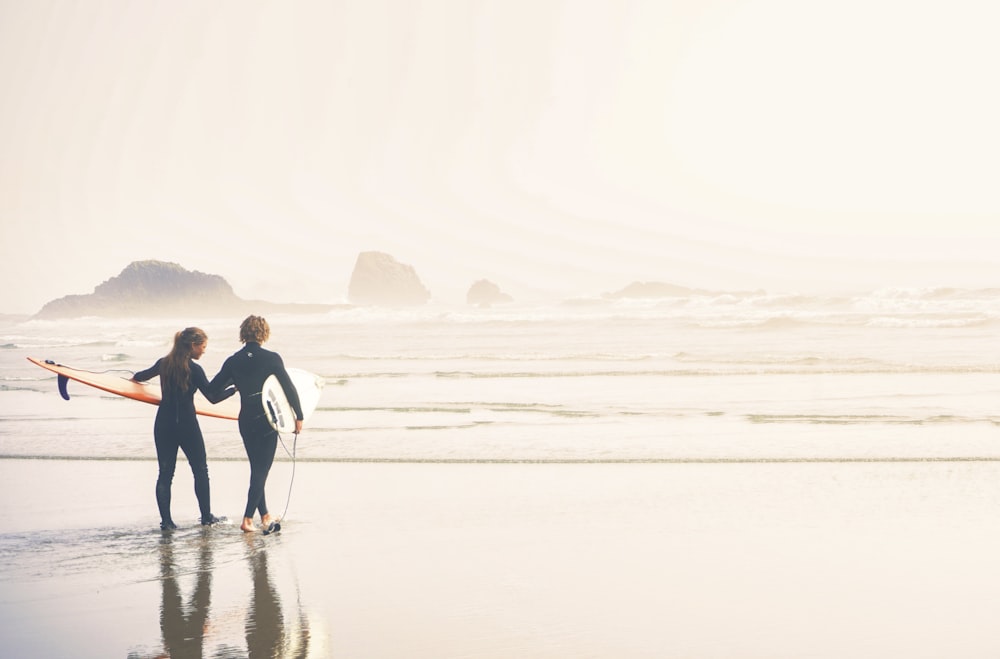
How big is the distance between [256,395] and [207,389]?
43 centimetres

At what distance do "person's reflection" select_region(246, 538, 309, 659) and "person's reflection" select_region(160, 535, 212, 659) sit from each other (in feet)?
0.86

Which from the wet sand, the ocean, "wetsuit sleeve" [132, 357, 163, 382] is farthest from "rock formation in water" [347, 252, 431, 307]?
"wetsuit sleeve" [132, 357, 163, 382]

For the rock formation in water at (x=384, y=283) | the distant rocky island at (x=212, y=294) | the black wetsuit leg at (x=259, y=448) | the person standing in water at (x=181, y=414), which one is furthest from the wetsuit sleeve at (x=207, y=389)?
the rock formation in water at (x=384, y=283)

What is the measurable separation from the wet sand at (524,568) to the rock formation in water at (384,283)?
96.9 metres

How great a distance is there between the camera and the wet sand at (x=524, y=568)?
16.7ft

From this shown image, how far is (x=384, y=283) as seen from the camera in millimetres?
109188

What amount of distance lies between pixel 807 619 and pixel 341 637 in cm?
255

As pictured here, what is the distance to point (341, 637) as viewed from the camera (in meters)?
5.16

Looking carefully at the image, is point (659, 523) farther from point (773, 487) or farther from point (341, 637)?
point (341, 637)

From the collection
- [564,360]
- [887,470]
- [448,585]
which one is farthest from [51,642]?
[564,360]

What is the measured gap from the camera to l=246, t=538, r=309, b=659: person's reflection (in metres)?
4.94

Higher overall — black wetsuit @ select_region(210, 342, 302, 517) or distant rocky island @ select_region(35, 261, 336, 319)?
distant rocky island @ select_region(35, 261, 336, 319)

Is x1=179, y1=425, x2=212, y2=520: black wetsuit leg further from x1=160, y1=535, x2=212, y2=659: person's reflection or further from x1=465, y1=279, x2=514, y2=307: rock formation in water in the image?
x1=465, y1=279, x2=514, y2=307: rock formation in water

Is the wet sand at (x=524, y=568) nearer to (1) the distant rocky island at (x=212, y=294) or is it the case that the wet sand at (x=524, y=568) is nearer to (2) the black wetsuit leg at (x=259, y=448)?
(2) the black wetsuit leg at (x=259, y=448)
